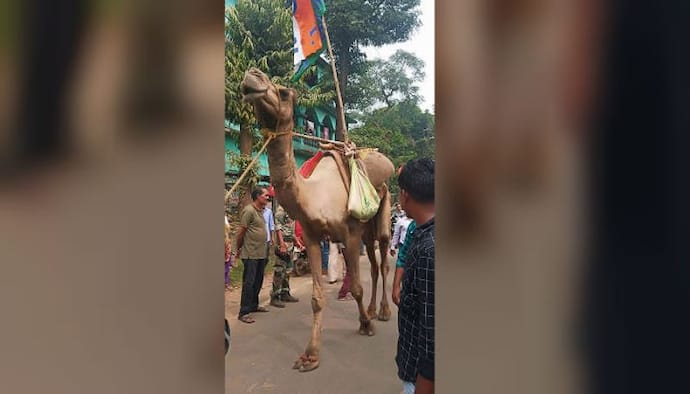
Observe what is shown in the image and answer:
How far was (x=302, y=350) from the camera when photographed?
423 centimetres

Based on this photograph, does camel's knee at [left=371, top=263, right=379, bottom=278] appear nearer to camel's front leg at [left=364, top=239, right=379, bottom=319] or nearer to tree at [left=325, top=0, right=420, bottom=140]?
camel's front leg at [left=364, top=239, right=379, bottom=319]

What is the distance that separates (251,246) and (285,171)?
2.09 metres

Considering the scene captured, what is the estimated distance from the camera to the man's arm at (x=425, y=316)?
1284 millimetres

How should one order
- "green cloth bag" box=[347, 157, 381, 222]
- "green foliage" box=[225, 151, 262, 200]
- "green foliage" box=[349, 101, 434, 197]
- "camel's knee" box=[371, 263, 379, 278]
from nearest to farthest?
"green cloth bag" box=[347, 157, 381, 222], "camel's knee" box=[371, 263, 379, 278], "green foliage" box=[225, 151, 262, 200], "green foliage" box=[349, 101, 434, 197]

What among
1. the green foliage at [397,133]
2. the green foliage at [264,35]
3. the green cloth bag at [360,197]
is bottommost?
the green cloth bag at [360,197]

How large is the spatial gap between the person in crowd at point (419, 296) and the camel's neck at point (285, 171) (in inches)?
74.3

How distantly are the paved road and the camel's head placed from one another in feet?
5.90

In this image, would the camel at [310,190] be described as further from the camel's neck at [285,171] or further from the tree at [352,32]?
the tree at [352,32]

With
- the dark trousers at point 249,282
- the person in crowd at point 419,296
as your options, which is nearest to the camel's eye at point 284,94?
the person in crowd at point 419,296

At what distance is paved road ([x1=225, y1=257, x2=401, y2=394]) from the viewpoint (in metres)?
3.47

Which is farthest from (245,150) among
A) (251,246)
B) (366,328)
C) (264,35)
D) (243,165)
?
(366,328)

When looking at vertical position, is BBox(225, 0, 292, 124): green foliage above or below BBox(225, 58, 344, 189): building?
above

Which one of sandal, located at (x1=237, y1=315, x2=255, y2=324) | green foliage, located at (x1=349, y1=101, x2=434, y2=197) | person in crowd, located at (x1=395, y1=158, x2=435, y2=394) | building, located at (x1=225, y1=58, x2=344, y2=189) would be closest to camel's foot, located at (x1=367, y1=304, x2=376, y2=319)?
sandal, located at (x1=237, y1=315, x2=255, y2=324)
